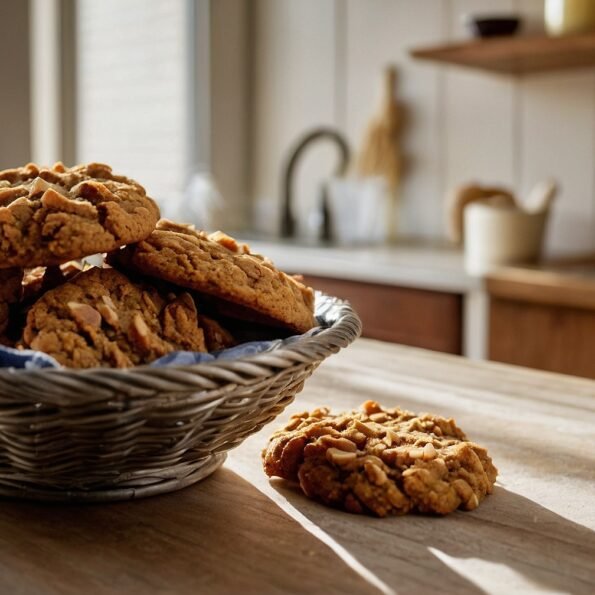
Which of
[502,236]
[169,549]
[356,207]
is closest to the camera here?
[169,549]

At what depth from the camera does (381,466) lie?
82cm

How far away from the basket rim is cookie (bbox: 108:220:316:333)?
0.03 meters

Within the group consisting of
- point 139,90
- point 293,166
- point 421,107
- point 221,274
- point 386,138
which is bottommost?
point 221,274

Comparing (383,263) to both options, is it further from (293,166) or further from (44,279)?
(44,279)

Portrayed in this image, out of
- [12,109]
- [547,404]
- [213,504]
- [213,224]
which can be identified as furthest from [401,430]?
[213,224]

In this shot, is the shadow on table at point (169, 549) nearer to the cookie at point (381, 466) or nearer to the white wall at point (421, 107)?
the cookie at point (381, 466)

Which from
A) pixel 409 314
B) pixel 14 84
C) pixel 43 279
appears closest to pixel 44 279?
pixel 43 279

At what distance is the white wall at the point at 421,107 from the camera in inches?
117

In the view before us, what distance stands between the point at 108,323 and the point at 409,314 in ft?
6.20

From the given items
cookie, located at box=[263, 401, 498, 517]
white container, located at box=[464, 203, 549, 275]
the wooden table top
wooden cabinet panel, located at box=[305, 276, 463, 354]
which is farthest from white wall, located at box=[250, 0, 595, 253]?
cookie, located at box=[263, 401, 498, 517]

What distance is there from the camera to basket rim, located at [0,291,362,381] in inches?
26.7

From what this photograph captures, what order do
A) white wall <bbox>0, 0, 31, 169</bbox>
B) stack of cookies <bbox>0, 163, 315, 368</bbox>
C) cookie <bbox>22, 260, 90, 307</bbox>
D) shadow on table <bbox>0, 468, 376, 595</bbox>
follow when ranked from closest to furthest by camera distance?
1. shadow on table <bbox>0, 468, 376, 595</bbox>
2. stack of cookies <bbox>0, 163, 315, 368</bbox>
3. cookie <bbox>22, 260, 90, 307</bbox>
4. white wall <bbox>0, 0, 31, 169</bbox>

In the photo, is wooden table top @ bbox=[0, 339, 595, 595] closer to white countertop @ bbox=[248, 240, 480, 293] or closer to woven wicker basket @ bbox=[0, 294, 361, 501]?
woven wicker basket @ bbox=[0, 294, 361, 501]

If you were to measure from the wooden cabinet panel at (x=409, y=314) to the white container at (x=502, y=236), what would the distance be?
0.46 feet
